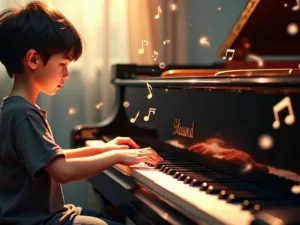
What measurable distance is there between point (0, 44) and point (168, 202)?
2.32 feet

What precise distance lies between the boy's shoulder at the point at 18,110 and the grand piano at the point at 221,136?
331 millimetres

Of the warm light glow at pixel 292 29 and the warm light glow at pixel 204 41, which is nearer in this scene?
the warm light glow at pixel 292 29

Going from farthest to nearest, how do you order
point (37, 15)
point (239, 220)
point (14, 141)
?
point (37, 15), point (14, 141), point (239, 220)

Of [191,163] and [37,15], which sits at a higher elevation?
[37,15]

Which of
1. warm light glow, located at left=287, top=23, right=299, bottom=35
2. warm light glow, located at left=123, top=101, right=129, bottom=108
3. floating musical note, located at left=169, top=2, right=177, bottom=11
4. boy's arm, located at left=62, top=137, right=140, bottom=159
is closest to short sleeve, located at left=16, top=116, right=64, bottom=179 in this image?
boy's arm, located at left=62, top=137, right=140, bottom=159

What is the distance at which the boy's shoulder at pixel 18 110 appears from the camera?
4.78ft

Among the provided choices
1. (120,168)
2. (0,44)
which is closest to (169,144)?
A: (120,168)

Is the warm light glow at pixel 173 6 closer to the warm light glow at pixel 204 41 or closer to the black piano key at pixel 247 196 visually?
the warm light glow at pixel 204 41

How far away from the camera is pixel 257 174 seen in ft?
4.19

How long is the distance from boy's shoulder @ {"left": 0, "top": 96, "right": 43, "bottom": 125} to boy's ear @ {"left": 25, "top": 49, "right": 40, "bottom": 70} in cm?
11

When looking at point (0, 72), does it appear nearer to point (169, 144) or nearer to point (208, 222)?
point (169, 144)

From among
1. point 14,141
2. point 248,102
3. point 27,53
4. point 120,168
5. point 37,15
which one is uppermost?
point 37,15

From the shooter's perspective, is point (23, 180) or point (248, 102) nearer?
point (248, 102)

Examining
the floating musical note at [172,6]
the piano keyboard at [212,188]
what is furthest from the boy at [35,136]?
the floating musical note at [172,6]
